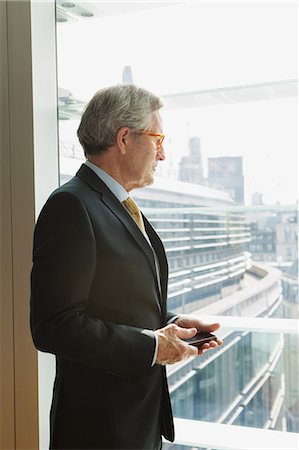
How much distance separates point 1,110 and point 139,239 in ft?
3.07

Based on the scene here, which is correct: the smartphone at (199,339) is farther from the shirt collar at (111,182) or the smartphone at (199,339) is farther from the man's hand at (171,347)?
the shirt collar at (111,182)

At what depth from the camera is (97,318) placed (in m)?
1.49

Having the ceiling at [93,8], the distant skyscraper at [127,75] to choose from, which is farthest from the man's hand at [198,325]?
the ceiling at [93,8]

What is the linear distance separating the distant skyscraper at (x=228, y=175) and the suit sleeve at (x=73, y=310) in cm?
83

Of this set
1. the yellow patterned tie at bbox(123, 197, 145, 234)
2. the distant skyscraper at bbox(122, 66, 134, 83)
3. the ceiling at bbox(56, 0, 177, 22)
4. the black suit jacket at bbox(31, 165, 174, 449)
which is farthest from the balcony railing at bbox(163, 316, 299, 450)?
the ceiling at bbox(56, 0, 177, 22)

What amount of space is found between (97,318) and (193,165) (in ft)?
3.03

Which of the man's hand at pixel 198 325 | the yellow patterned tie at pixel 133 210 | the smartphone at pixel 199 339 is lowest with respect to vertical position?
the smartphone at pixel 199 339

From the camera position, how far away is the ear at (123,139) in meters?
1.62

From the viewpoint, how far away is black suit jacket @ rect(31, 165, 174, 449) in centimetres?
139

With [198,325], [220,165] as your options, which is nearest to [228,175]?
[220,165]

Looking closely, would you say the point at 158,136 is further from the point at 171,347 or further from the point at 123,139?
the point at 171,347

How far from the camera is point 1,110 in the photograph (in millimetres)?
2182

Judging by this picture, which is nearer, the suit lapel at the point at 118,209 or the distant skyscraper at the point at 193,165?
the suit lapel at the point at 118,209

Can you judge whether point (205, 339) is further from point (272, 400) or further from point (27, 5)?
point (27, 5)
